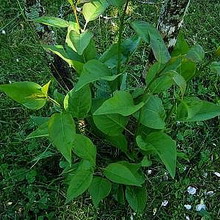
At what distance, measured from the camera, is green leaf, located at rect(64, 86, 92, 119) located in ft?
5.13

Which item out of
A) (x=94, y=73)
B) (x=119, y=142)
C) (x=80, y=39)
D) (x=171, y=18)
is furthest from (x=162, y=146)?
(x=171, y=18)

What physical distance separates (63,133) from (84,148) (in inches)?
10.1

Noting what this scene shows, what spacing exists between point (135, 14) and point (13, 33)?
0.74 meters

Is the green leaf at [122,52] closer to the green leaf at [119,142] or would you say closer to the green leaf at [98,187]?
the green leaf at [119,142]

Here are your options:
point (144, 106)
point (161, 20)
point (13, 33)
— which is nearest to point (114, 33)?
point (13, 33)

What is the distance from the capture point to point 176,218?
1954 mm

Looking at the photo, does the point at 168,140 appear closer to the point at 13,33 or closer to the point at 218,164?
the point at 218,164

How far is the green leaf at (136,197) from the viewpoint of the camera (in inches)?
72.2

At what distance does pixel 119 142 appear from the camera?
5.85 ft

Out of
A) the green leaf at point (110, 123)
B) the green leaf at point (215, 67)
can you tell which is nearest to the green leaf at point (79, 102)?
the green leaf at point (110, 123)

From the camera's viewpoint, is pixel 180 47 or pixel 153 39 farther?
pixel 180 47

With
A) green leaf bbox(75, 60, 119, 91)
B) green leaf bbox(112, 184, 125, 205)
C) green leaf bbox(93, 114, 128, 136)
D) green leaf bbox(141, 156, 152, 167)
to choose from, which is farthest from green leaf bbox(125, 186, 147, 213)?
green leaf bbox(75, 60, 119, 91)

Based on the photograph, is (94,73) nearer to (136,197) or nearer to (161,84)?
(161,84)

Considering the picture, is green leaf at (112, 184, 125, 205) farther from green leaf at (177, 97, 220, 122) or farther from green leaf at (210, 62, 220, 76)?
green leaf at (210, 62, 220, 76)
